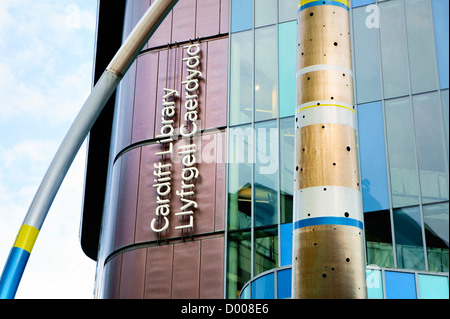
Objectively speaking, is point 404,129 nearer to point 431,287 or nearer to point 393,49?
point 393,49

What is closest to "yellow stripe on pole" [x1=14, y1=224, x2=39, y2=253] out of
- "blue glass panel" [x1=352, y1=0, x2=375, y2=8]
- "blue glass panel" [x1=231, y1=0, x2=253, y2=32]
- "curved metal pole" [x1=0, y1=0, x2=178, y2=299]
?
"curved metal pole" [x1=0, y1=0, x2=178, y2=299]

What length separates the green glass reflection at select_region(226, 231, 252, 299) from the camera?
2442cm

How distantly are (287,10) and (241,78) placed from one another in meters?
3.33

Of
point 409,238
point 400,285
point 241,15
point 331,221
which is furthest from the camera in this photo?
point 241,15

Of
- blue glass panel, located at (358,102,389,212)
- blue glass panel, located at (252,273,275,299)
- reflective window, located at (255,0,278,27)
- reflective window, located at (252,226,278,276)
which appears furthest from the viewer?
reflective window, located at (255,0,278,27)

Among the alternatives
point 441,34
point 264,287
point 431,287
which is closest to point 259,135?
point 441,34

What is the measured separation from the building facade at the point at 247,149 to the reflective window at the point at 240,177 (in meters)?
0.05

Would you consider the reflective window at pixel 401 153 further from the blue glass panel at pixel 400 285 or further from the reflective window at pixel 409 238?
the blue glass panel at pixel 400 285

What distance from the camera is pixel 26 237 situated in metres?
7.94

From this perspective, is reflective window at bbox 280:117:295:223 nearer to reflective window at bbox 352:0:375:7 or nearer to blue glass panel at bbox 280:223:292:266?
blue glass panel at bbox 280:223:292:266

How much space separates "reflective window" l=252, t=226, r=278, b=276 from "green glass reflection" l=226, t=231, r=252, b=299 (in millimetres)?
381

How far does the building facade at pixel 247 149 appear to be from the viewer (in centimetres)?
2127

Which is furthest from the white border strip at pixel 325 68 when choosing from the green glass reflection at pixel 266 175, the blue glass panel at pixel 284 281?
the green glass reflection at pixel 266 175

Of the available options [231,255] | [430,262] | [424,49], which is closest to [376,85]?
[424,49]
